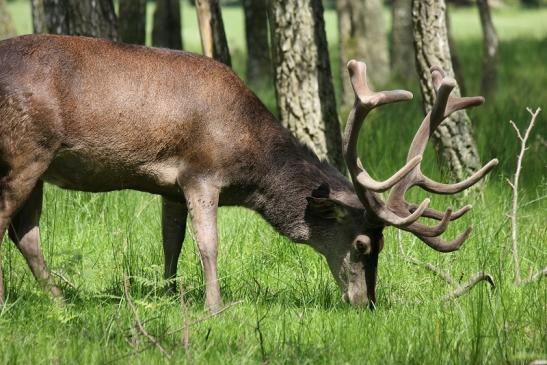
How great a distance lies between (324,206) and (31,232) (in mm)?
1879

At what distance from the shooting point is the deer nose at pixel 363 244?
687 centimetres

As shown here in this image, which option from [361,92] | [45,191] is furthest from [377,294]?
[45,191]

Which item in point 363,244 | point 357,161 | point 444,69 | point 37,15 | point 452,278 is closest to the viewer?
point 357,161

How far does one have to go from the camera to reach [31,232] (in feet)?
22.4

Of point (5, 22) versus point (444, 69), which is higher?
point (5, 22)

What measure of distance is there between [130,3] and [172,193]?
7.75 meters

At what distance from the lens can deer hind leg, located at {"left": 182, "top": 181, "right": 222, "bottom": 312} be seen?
6793mm

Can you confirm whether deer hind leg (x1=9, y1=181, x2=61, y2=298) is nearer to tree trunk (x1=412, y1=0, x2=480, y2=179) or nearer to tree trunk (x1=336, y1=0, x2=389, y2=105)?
tree trunk (x1=412, y1=0, x2=480, y2=179)

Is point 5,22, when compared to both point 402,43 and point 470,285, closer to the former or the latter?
point 402,43

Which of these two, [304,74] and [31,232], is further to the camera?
[304,74]

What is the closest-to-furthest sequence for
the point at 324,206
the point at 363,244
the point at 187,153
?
the point at 187,153
the point at 363,244
the point at 324,206

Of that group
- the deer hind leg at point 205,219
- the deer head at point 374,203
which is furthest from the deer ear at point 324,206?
the deer hind leg at point 205,219

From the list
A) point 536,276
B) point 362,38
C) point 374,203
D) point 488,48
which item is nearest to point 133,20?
point 362,38

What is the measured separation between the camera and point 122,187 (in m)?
6.91
